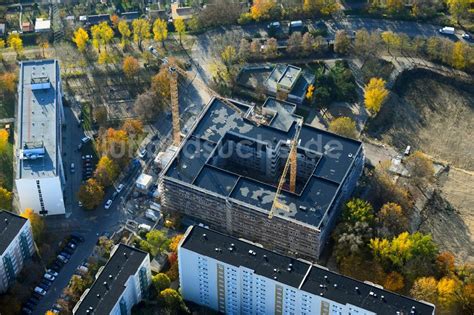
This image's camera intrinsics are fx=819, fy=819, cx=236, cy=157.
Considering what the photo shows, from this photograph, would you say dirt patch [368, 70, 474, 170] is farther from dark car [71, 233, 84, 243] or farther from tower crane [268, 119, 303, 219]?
dark car [71, 233, 84, 243]

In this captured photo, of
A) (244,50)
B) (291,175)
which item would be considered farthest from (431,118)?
(244,50)

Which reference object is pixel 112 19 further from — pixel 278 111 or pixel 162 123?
pixel 278 111

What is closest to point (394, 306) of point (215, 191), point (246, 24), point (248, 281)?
point (248, 281)

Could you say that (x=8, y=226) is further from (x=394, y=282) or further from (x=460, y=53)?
(x=460, y=53)

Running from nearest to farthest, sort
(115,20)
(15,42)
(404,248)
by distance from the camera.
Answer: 1. (404,248)
2. (15,42)
3. (115,20)

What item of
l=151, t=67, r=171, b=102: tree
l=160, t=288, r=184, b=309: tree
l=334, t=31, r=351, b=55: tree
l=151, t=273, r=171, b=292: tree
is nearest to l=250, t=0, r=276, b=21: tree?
l=334, t=31, r=351, b=55: tree

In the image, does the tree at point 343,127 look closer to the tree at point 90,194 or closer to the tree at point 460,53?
the tree at point 460,53
